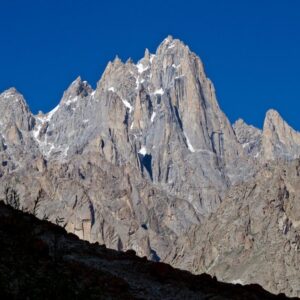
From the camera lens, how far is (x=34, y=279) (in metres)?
23.3

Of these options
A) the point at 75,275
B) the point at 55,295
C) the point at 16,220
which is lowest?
the point at 55,295

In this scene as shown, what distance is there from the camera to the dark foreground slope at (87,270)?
24.8m

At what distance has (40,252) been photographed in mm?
28266

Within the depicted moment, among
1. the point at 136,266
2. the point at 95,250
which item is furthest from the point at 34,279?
the point at 95,250

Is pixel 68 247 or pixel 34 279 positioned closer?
pixel 34 279

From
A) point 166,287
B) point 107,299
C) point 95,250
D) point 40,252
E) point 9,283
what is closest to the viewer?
point 9,283

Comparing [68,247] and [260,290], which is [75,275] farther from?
[260,290]

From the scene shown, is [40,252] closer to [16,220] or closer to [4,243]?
[4,243]

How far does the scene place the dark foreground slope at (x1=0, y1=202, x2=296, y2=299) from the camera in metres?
24.8

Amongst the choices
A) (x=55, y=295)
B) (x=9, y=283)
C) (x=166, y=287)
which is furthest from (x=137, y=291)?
(x=55, y=295)

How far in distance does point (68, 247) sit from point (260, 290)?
8.47 meters

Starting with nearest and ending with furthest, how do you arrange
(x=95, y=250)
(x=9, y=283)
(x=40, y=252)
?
1. (x=9, y=283)
2. (x=40, y=252)
3. (x=95, y=250)

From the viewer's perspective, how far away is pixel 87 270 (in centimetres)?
2916

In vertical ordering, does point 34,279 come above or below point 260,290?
below
